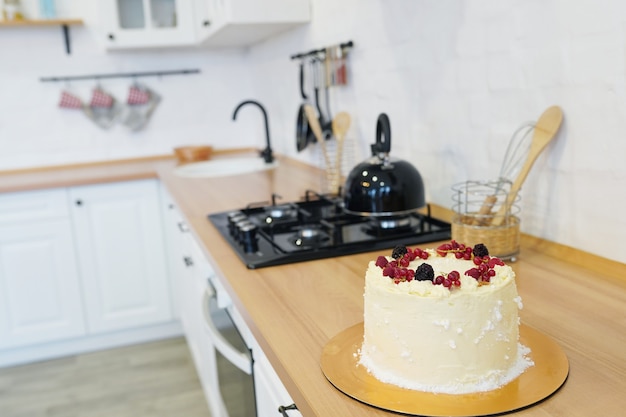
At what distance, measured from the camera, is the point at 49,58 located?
327cm

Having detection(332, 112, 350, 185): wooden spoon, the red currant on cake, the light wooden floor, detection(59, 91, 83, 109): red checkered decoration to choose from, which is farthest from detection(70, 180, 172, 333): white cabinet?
the red currant on cake

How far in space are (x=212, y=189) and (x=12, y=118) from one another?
1528 millimetres

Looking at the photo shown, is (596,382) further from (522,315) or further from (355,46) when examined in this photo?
(355,46)

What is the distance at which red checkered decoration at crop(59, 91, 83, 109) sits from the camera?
3262 mm

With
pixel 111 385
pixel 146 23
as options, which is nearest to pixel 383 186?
pixel 111 385

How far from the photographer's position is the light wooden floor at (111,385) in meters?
2.42

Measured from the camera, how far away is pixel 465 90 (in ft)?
5.04

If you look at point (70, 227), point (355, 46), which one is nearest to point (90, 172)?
point (70, 227)

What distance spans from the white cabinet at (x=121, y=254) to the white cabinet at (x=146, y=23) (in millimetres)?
773

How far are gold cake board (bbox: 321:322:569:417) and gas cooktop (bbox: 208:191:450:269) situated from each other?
52cm

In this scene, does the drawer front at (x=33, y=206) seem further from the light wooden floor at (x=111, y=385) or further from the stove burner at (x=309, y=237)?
the stove burner at (x=309, y=237)

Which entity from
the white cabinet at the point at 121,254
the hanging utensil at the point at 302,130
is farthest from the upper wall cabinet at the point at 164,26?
the white cabinet at the point at 121,254

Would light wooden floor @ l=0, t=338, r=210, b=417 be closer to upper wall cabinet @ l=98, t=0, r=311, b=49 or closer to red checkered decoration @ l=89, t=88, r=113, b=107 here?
red checkered decoration @ l=89, t=88, r=113, b=107

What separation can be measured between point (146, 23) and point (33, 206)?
1.09 meters
